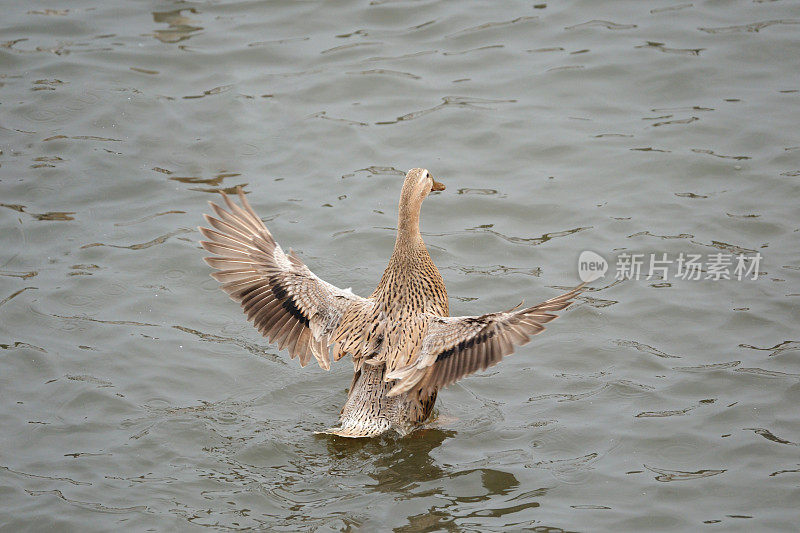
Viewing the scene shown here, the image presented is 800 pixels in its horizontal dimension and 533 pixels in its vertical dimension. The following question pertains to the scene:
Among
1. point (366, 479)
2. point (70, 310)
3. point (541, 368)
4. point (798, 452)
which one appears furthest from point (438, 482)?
point (70, 310)

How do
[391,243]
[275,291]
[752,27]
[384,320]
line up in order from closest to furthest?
[384,320], [275,291], [391,243], [752,27]

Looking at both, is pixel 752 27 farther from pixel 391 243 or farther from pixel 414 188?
pixel 414 188

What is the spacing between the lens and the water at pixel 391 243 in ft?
19.3

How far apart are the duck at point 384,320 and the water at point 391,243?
12.3 inches

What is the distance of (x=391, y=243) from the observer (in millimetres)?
8656

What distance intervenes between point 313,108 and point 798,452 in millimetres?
6458

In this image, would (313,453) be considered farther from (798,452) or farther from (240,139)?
(240,139)

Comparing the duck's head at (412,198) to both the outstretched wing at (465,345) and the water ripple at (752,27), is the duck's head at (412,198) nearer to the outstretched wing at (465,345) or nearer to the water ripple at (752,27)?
the outstretched wing at (465,345)

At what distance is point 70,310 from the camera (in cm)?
768

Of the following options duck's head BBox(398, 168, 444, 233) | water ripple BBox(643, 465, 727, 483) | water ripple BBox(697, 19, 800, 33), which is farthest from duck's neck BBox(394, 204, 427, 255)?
water ripple BBox(697, 19, 800, 33)

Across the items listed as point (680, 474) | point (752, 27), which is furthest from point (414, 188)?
point (752, 27)

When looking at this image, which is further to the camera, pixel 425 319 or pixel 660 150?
pixel 660 150

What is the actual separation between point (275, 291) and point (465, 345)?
1.66 meters

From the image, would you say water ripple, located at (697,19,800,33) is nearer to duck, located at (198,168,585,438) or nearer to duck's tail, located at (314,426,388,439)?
duck, located at (198,168,585,438)
